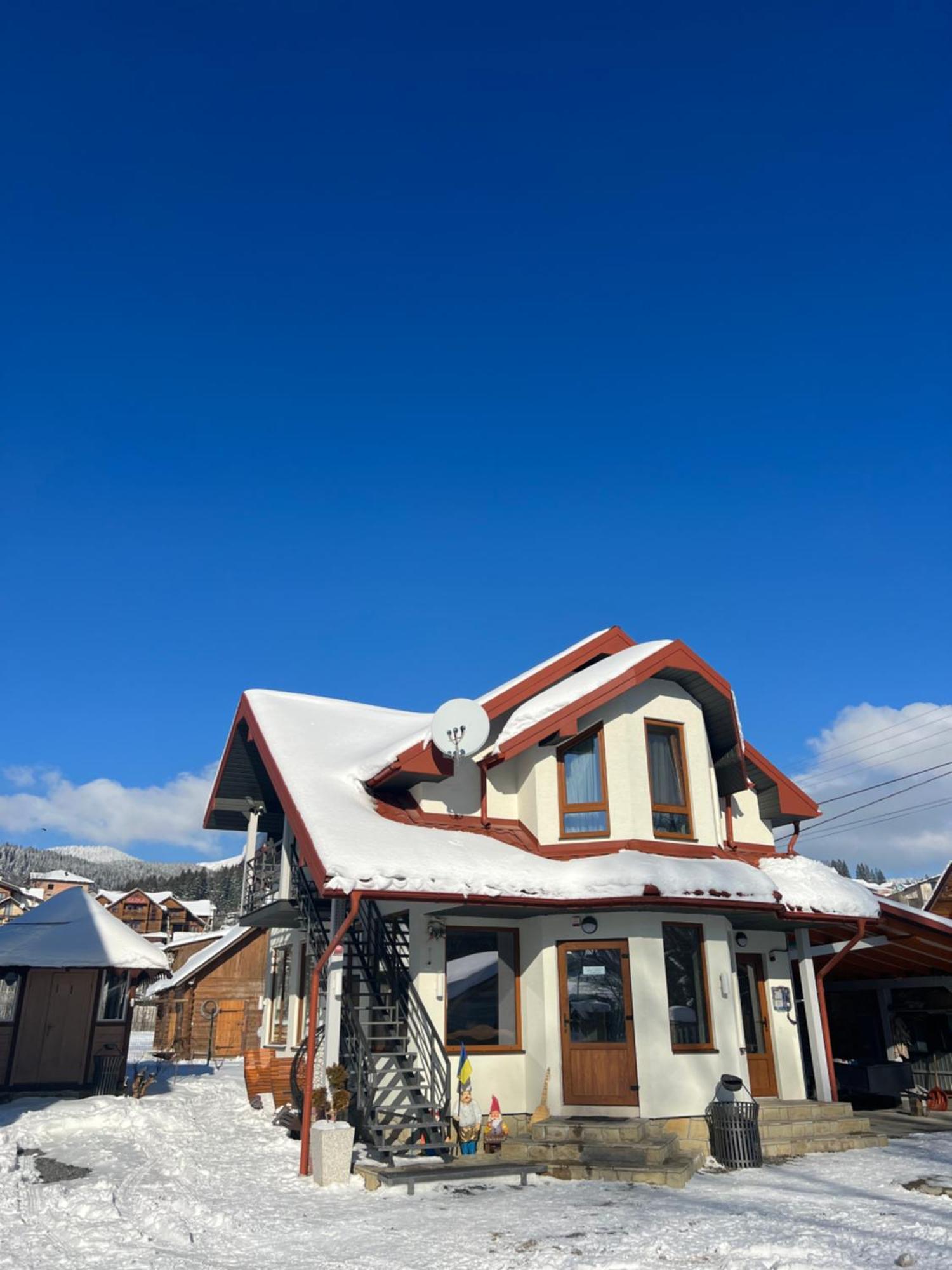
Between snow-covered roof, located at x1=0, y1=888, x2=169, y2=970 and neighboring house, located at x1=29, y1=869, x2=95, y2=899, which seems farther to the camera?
neighboring house, located at x1=29, y1=869, x2=95, y2=899

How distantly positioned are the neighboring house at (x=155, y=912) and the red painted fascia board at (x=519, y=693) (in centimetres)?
7277

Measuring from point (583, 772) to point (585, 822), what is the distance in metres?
0.83

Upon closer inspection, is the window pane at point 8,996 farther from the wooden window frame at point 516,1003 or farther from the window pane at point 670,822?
the window pane at point 670,822

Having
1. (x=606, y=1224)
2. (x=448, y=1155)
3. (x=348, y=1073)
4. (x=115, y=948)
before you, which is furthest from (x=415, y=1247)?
(x=115, y=948)

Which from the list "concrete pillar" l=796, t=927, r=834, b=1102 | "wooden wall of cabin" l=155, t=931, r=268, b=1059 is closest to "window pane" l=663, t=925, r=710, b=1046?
"concrete pillar" l=796, t=927, r=834, b=1102

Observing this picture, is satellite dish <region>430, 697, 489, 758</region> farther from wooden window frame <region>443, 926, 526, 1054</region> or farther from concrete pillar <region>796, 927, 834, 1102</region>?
concrete pillar <region>796, 927, 834, 1102</region>

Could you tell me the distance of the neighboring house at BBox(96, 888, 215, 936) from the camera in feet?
260

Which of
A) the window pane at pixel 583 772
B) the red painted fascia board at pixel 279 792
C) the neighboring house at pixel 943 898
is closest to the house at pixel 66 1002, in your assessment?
the red painted fascia board at pixel 279 792

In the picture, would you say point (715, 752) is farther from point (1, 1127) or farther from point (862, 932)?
point (1, 1127)

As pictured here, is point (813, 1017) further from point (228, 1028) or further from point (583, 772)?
point (228, 1028)

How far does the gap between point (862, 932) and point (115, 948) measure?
15369mm

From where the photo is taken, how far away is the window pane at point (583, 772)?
14.5 meters

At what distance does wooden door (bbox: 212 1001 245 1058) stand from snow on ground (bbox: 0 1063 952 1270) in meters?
25.9

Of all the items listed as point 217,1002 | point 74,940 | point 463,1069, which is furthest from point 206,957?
point 463,1069
